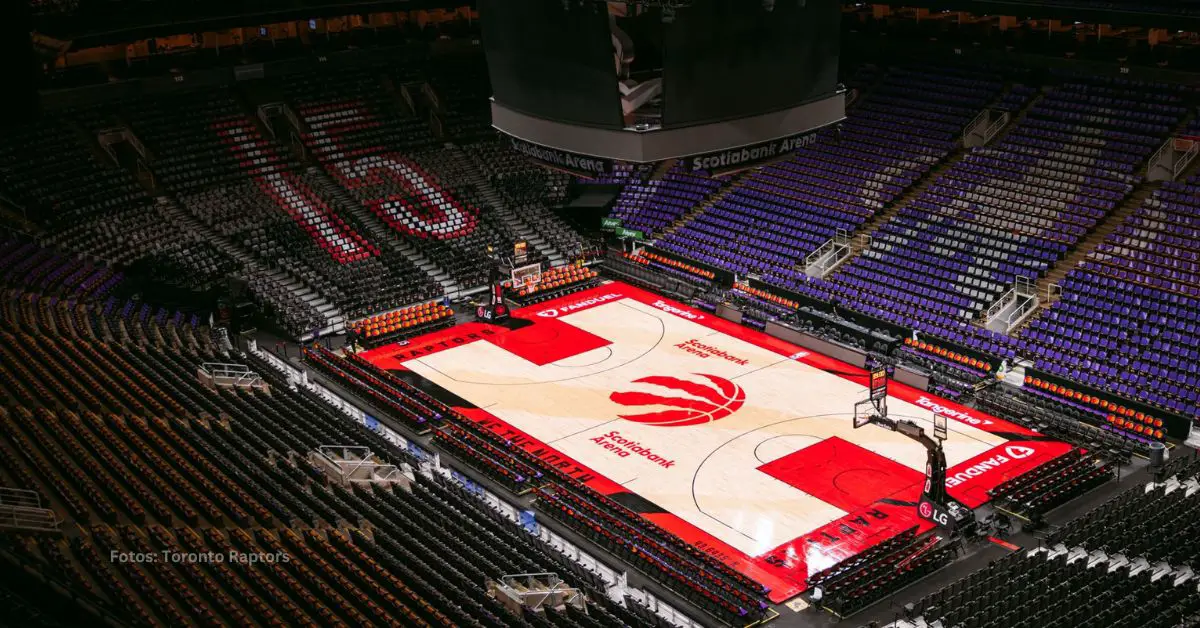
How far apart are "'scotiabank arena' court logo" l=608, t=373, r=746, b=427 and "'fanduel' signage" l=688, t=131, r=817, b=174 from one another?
16.3m

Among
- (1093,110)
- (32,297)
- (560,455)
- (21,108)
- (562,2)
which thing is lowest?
(560,455)

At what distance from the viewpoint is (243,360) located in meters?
34.0

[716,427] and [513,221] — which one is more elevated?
[513,221]

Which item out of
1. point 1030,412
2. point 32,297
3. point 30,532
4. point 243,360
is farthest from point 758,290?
point 30,532

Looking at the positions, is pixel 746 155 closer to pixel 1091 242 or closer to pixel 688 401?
pixel 688 401

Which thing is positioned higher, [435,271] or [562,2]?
[562,2]

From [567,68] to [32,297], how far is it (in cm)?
2588

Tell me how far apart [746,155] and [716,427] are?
16390 mm

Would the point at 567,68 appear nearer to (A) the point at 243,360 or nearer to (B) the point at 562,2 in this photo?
(B) the point at 562,2

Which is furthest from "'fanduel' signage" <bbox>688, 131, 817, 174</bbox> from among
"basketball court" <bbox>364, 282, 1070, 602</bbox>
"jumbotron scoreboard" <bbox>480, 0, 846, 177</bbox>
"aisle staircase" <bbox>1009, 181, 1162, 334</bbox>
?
"aisle staircase" <bbox>1009, 181, 1162, 334</bbox>

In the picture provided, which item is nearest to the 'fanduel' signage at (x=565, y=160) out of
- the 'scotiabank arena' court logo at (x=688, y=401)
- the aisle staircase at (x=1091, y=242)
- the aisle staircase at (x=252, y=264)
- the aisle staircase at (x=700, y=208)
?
the 'scotiabank arena' court logo at (x=688, y=401)

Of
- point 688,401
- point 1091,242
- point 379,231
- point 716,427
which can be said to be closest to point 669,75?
point 716,427

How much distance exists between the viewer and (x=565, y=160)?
58.6 feet

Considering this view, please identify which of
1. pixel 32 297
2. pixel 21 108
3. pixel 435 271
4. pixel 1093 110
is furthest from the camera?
pixel 435 271
